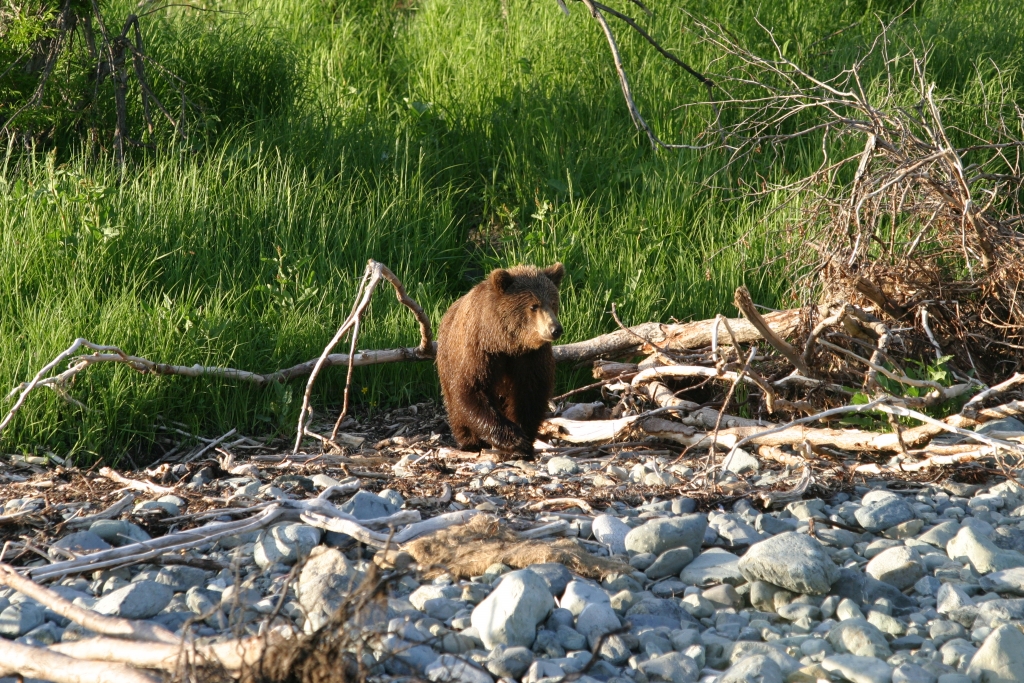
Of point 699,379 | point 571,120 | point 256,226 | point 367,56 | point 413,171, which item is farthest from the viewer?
point 367,56

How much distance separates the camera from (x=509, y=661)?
2.42 meters

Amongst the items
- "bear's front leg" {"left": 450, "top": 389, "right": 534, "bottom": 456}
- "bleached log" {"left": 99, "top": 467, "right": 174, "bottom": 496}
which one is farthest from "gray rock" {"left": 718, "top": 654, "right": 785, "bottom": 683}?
"bear's front leg" {"left": 450, "top": 389, "right": 534, "bottom": 456}

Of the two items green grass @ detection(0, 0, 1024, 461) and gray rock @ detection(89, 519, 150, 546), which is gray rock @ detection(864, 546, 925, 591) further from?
green grass @ detection(0, 0, 1024, 461)

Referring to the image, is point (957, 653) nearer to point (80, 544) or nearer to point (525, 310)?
point (80, 544)

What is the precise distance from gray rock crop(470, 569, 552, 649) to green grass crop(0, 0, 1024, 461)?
125 inches

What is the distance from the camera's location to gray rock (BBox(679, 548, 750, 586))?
2.93 metres

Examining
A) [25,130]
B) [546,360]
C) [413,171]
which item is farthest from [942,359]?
[25,130]

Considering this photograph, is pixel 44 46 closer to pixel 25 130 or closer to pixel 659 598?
pixel 25 130

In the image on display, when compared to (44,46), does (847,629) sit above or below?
below

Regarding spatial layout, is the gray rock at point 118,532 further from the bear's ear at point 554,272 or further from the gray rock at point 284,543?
the bear's ear at point 554,272

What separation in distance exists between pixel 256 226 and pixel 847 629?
5588 millimetres

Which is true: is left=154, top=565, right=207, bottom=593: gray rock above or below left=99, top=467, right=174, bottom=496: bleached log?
above

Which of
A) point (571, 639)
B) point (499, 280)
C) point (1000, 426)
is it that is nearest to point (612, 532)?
point (571, 639)

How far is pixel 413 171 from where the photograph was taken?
8125 mm
